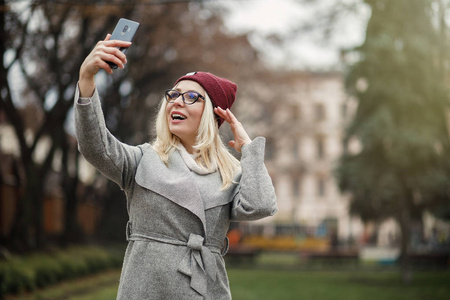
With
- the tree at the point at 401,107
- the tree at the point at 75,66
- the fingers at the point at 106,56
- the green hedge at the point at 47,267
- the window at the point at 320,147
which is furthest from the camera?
the window at the point at 320,147

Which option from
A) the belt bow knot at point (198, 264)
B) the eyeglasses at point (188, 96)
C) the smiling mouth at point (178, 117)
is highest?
the eyeglasses at point (188, 96)

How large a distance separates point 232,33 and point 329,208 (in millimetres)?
46443

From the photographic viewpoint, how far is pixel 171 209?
2.93 metres

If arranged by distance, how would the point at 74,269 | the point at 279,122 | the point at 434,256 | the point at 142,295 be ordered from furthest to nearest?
the point at 279,122, the point at 434,256, the point at 74,269, the point at 142,295

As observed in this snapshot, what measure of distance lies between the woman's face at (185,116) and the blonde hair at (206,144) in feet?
0.09

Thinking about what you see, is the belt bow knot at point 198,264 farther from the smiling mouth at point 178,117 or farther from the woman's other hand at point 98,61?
the woman's other hand at point 98,61

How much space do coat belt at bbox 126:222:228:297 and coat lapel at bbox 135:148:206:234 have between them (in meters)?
0.10

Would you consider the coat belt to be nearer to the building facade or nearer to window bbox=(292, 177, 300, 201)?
the building facade

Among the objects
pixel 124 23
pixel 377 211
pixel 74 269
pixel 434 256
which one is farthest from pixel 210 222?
pixel 434 256

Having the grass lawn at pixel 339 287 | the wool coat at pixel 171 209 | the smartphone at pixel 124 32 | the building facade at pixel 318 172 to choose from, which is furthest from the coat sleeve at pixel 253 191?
the building facade at pixel 318 172

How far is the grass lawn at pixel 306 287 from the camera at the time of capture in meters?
14.1

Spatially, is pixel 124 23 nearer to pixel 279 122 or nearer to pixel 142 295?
pixel 142 295

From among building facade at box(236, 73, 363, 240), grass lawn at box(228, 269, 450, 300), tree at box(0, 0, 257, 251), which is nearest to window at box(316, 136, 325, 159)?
building facade at box(236, 73, 363, 240)

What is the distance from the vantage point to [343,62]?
60.4ft
